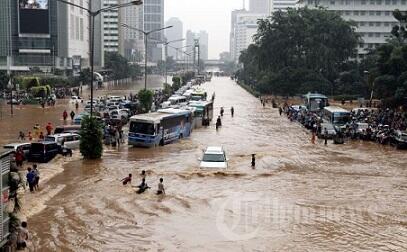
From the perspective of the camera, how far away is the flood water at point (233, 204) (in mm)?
17234

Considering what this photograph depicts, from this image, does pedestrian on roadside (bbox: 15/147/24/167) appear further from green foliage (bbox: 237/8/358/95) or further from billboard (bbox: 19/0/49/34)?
billboard (bbox: 19/0/49/34)

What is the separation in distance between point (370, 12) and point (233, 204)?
114m

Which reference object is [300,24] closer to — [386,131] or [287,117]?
[287,117]

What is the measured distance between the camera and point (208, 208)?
21.1 m

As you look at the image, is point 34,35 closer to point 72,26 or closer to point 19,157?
point 72,26

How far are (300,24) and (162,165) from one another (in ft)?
225

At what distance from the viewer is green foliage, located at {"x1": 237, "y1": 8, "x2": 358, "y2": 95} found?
90250 millimetres

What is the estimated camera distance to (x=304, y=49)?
94.3m

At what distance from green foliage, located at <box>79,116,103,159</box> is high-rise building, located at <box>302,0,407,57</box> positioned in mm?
104028

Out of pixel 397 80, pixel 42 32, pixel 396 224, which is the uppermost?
pixel 42 32

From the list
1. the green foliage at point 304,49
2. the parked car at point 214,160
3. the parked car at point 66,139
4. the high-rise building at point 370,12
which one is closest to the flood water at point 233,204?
the parked car at point 214,160

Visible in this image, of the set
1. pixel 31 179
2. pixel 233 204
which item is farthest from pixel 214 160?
pixel 31 179

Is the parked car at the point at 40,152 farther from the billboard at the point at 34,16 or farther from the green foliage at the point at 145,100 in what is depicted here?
the billboard at the point at 34,16

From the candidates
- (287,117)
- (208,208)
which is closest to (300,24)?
(287,117)
